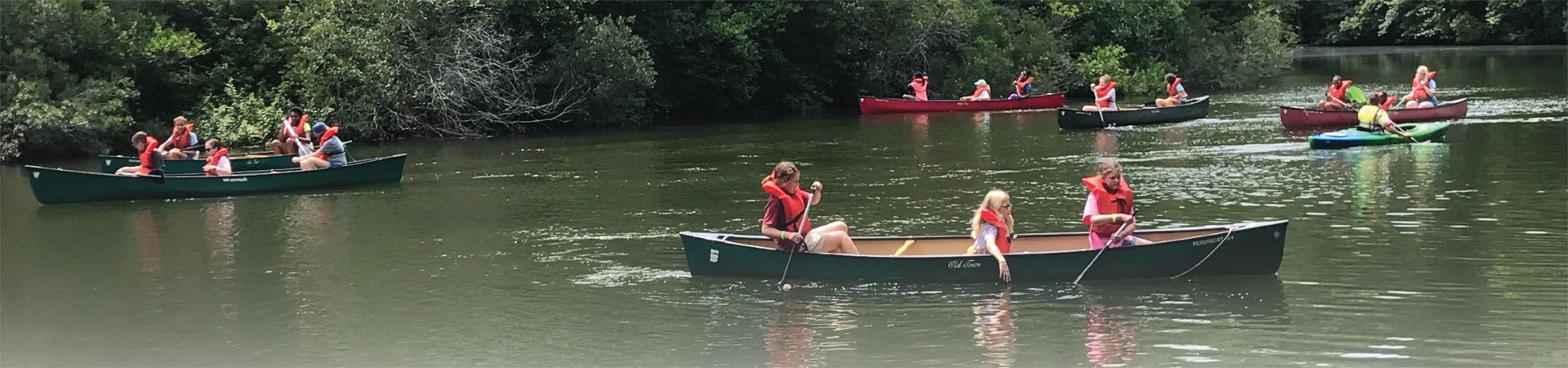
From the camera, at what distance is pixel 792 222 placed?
48.4ft

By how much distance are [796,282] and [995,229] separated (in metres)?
1.95

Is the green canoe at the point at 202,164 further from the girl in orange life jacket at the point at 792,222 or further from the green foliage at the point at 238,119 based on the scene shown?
the girl in orange life jacket at the point at 792,222

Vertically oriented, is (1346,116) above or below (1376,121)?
below

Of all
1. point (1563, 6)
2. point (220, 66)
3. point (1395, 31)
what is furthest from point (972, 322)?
point (1395, 31)

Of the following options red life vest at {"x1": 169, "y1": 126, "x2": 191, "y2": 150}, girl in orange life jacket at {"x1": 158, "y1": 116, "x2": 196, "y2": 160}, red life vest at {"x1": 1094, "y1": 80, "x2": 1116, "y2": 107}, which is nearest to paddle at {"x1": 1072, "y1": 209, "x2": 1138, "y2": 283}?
girl in orange life jacket at {"x1": 158, "y1": 116, "x2": 196, "y2": 160}

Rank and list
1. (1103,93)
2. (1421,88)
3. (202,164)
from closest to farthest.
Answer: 1. (202,164)
2. (1421,88)
3. (1103,93)

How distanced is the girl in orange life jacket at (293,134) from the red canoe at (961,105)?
16971 mm

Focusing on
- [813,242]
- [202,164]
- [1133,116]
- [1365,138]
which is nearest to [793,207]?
[813,242]

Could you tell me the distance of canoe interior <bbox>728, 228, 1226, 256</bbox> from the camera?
49.0 ft

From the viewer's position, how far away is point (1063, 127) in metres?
32.8

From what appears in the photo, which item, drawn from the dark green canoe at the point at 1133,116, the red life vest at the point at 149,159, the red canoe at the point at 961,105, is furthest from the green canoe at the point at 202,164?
the red canoe at the point at 961,105

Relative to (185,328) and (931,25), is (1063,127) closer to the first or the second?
(931,25)

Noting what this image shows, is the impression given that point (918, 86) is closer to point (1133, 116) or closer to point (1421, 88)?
point (1133, 116)

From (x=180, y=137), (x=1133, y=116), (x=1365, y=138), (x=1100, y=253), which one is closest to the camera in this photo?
(x=1100, y=253)
